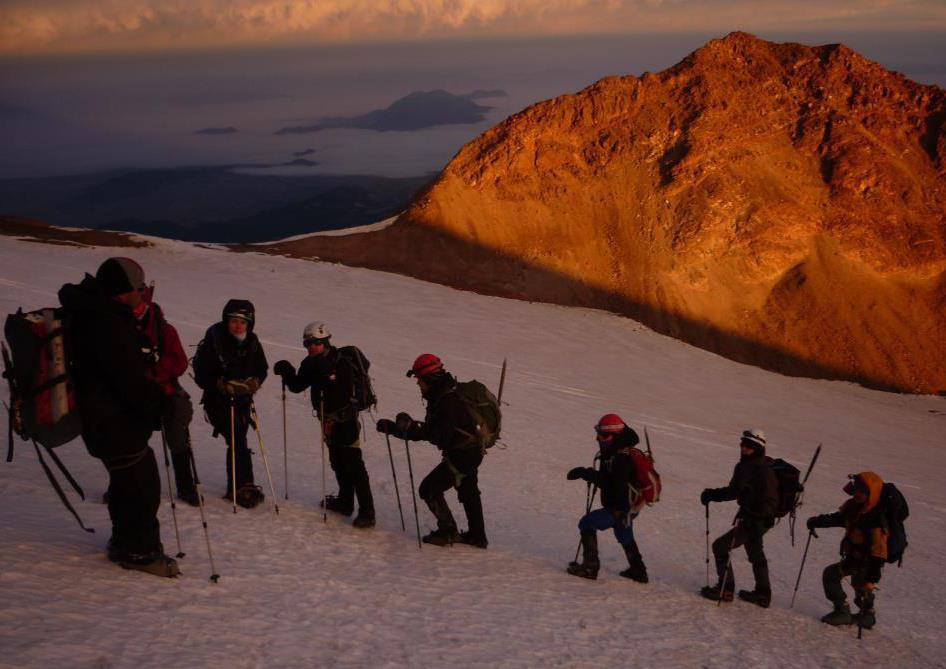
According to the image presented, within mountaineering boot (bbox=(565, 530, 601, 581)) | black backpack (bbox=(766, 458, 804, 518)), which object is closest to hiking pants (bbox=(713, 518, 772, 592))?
black backpack (bbox=(766, 458, 804, 518))

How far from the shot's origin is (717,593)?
333 inches

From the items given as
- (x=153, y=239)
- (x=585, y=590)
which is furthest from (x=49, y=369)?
(x=153, y=239)

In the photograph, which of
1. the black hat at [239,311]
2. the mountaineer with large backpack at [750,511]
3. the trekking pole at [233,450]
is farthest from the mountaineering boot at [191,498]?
the mountaineer with large backpack at [750,511]

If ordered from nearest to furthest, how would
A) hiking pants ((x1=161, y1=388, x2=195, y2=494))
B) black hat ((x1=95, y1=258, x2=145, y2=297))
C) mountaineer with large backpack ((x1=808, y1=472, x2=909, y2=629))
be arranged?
black hat ((x1=95, y1=258, x2=145, y2=297))
hiking pants ((x1=161, y1=388, x2=195, y2=494))
mountaineer with large backpack ((x1=808, y1=472, x2=909, y2=629))

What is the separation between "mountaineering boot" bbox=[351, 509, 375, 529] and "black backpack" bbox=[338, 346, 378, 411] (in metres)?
1.13

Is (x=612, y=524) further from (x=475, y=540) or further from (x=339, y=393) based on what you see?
(x=339, y=393)

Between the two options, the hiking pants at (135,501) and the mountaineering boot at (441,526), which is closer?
the hiking pants at (135,501)

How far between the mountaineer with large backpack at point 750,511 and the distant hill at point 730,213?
39.1m

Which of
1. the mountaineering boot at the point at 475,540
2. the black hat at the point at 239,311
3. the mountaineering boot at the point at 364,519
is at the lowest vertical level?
the mountaineering boot at the point at 475,540

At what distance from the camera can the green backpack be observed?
8.05 m

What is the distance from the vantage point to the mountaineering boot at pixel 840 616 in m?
8.48

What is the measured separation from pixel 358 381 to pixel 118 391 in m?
3.01

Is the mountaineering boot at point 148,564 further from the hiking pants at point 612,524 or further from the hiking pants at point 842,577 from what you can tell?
the hiking pants at point 842,577

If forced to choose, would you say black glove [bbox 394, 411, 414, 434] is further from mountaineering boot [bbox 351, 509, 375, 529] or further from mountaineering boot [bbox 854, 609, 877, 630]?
mountaineering boot [bbox 854, 609, 877, 630]
